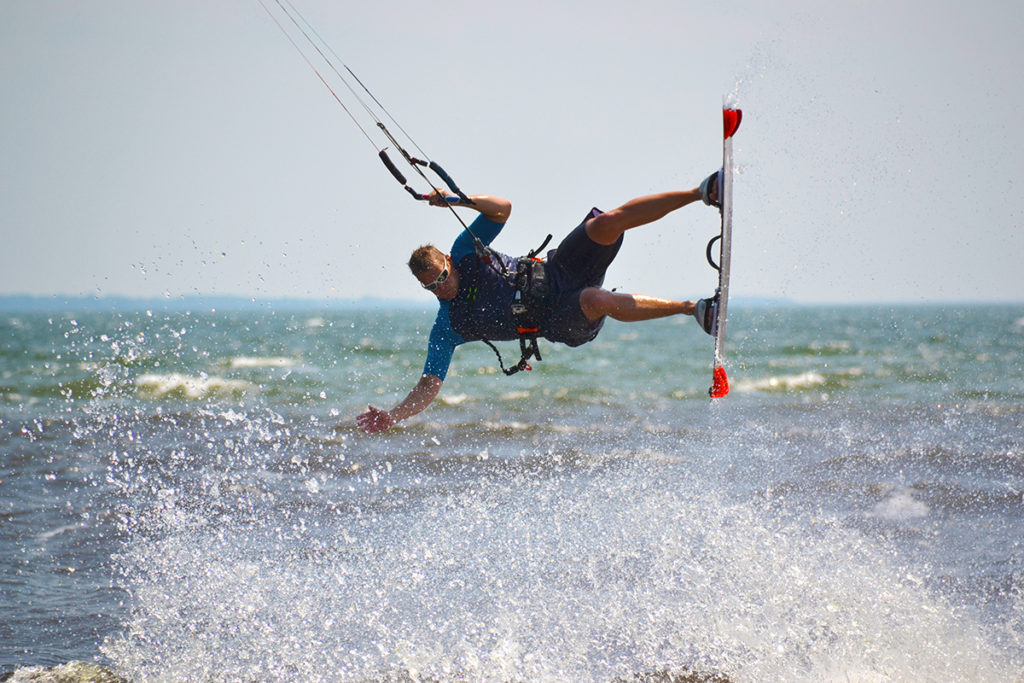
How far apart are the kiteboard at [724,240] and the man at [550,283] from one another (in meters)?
0.11

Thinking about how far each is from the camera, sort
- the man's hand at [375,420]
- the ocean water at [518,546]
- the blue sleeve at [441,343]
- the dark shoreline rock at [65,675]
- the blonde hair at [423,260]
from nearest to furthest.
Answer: the dark shoreline rock at [65,675] < the ocean water at [518,546] < the blonde hair at [423,260] < the man's hand at [375,420] < the blue sleeve at [441,343]

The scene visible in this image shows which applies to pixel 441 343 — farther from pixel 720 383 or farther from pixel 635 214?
pixel 720 383

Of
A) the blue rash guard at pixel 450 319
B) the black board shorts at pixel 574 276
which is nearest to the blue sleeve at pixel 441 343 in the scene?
the blue rash guard at pixel 450 319

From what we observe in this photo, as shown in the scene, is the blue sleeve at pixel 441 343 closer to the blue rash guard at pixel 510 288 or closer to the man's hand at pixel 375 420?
the blue rash guard at pixel 510 288

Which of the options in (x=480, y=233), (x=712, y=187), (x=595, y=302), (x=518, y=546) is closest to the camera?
(x=712, y=187)

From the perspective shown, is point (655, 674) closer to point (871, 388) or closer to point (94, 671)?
point (94, 671)

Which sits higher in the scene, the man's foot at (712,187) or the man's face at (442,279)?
the man's foot at (712,187)

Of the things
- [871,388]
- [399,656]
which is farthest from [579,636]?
[871,388]

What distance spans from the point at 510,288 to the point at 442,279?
0.48m

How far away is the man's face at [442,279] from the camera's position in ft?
19.4

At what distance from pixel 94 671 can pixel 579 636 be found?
2833mm

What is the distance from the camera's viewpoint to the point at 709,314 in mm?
5508

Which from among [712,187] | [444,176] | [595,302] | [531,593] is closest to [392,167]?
[444,176]

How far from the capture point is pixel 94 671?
5098 mm
